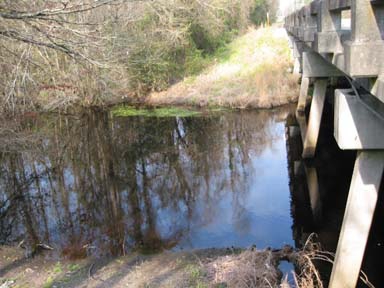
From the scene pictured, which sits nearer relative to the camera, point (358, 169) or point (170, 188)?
point (358, 169)

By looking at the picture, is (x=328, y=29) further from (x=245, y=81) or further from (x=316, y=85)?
(x=245, y=81)

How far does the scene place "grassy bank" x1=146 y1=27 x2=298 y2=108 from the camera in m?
18.4

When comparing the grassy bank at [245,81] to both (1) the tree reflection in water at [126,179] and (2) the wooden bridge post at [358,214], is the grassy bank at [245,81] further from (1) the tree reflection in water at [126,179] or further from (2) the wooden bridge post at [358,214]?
(2) the wooden bridge post at [358,214]

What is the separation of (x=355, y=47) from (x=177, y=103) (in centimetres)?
1794

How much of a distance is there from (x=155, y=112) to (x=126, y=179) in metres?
8.72

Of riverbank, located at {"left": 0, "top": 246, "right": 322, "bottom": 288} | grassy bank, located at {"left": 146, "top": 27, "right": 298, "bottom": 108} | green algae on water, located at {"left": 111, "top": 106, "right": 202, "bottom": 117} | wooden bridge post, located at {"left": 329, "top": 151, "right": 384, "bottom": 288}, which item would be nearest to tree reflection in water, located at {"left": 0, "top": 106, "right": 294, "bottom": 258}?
riverbank, located at {"left": 0, "top": 246, "right": 322, "bottom": 288}

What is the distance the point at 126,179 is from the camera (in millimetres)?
11312

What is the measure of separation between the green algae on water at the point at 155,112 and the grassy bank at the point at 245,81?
1001mm

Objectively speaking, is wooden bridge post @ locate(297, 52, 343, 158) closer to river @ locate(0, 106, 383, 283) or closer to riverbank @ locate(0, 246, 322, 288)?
river @ locate(0, 106, 383, 283)

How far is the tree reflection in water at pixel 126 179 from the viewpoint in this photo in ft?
27.0

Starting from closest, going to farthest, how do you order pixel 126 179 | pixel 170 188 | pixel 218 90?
pixel 170 188
pixel 126 179
pixel 218 90

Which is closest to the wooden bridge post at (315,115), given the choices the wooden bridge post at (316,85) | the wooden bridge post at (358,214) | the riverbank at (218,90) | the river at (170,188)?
the wooden bridge post at (316,85)

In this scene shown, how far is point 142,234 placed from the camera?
26.3ft

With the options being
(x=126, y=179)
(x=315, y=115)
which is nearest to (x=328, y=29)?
(x=315, y=115)
